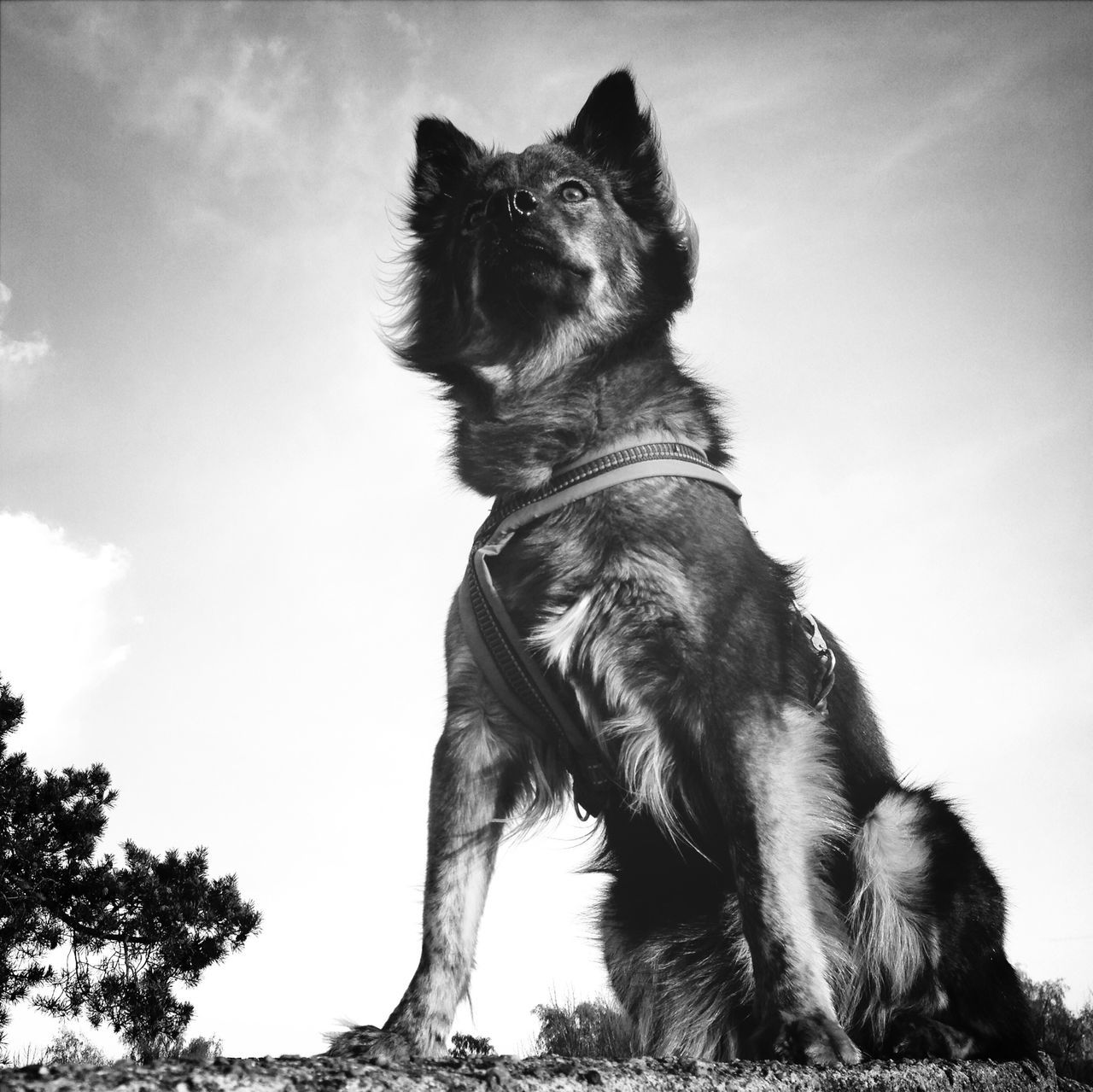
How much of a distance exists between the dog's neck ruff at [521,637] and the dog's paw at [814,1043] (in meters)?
0.91

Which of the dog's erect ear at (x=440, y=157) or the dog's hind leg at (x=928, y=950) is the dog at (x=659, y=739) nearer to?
the dog's hind leg at (x=928, y=950)

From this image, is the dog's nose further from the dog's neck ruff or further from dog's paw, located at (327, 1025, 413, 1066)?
dog's paw, located at (327, 1025, 413, 1066)

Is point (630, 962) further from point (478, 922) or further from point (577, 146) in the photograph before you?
point (577, 146)

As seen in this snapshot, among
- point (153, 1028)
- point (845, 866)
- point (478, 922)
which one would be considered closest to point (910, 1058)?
point (845, 866)

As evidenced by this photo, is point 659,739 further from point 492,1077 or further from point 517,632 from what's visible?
point 492,1077

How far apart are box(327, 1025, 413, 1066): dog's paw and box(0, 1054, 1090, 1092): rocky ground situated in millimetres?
715

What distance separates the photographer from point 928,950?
2918mm

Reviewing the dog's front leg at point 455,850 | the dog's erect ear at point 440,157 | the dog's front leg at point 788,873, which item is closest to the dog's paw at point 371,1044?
the dog's front leg at point 455,850

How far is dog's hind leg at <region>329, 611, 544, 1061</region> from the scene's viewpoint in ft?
8.20

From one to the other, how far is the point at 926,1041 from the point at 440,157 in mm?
3962

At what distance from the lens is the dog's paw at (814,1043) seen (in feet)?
7.35

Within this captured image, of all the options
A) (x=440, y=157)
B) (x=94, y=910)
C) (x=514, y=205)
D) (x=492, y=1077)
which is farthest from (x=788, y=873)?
(x=94, y=910)

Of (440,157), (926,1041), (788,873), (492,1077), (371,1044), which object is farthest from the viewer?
(440,157)

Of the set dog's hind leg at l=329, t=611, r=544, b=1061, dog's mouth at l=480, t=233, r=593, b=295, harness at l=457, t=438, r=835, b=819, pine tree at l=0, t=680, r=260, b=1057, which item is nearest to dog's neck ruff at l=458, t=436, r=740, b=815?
harness at l=457, t=438, r=835, b=819
